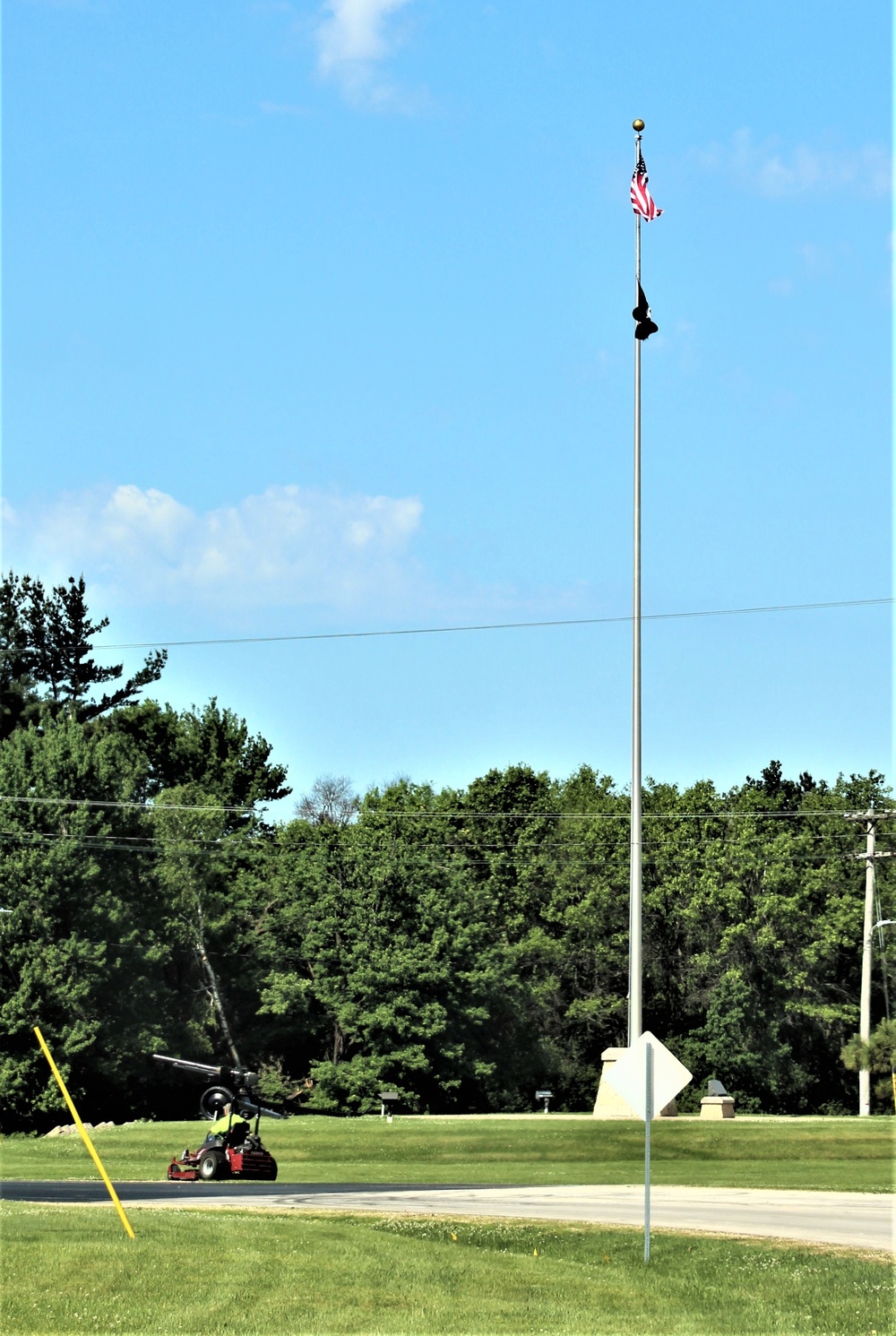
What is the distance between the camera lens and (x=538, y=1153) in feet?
119

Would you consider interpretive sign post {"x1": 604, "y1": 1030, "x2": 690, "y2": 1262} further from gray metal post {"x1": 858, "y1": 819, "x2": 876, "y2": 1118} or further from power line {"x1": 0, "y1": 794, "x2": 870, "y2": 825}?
power line {"x1": 0, "y1": 794, "x2": 870, "y2": 825}

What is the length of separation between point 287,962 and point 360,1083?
355 inches

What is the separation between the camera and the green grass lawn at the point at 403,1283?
43.9 ft

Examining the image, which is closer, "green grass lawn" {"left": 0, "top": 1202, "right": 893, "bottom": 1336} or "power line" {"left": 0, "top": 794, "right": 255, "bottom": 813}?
"green grass lawn" {"left": 0, "top": 1202, "right": 893, "bottom": 1336}

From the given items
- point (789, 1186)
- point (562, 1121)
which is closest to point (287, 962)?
point (562, 1121)

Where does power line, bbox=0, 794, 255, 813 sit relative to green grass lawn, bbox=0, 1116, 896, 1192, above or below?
above

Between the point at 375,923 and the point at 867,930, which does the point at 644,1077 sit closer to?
the point at 867,930

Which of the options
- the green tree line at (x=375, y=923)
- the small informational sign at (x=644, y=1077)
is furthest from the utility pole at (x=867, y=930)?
the small informational sign at (x=644, y=1077)

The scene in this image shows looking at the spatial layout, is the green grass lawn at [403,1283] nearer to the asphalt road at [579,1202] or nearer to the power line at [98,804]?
the asphalt road at [579,1202]

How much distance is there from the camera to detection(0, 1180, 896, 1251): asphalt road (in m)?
20.9

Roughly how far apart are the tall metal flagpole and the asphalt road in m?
6.61

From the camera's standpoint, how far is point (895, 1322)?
13.8 meters

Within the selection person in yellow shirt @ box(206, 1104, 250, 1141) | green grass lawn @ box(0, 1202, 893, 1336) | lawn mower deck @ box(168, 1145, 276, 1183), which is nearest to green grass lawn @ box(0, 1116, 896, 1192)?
lawn mower deck @ box(168, 1145, 276, 1183)

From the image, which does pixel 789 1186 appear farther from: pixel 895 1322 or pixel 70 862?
pixel 70 862
